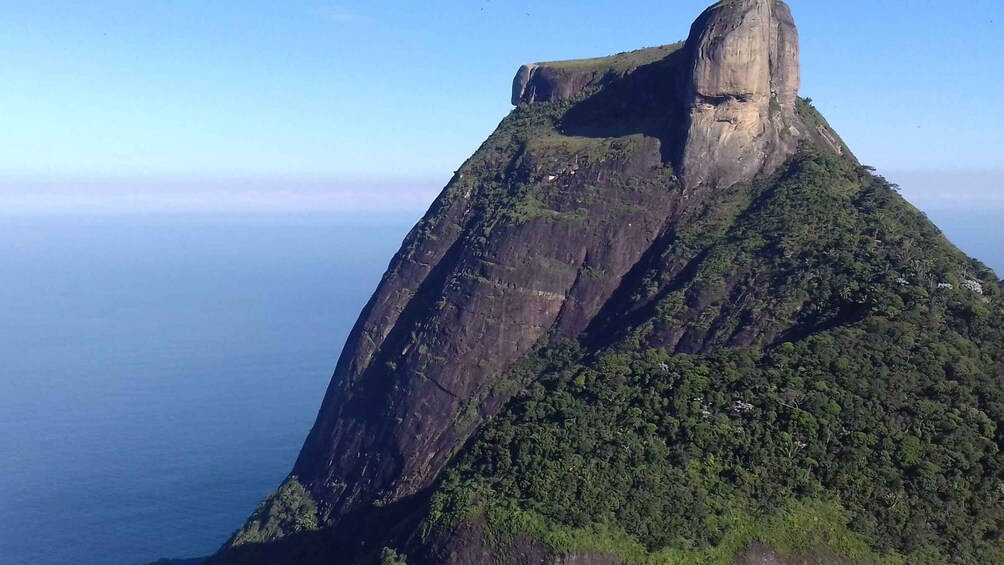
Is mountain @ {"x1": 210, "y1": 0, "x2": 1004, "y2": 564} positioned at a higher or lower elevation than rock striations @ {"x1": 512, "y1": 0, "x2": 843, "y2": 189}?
lower

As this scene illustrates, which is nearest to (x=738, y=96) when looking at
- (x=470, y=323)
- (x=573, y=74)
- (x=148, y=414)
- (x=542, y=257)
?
(x=542, y=257)

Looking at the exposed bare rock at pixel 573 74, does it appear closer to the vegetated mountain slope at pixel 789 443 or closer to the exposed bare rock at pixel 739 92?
the exposed bare rock at pixel 739 92

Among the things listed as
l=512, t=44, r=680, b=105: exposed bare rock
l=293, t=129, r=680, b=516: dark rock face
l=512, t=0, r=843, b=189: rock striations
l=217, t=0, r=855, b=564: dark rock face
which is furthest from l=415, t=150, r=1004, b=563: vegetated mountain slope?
l=512, t=44, r=680, b=105: exposed bare rock

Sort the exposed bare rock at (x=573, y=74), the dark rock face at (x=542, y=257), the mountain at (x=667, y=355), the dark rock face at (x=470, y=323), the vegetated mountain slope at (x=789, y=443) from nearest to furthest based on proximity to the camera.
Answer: the vegetated mountain slope at (x=789, y=443) → the mountain at (x=667, y=355) → the dark rock face at (x=470, y=323) → the dark rock face at (x=542, y=257) → the exposed bare rock at (x=573, y=74)

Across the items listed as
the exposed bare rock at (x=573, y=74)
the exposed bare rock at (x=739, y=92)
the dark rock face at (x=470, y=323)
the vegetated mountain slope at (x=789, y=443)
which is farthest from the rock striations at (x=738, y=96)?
the vegetated mountain slope at (x=789, y=443)

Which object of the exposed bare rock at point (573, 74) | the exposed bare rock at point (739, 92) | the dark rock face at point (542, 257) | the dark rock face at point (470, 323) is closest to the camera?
the dark rock face at point (470, 323)

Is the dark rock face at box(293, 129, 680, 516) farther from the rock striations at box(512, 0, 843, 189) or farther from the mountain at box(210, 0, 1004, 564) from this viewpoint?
the rock striations at box(512, 0, 843, 189)

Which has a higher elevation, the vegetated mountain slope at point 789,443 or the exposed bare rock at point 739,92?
the exposed bare rock at point 739,92

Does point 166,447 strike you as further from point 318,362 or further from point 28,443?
point 318,362
